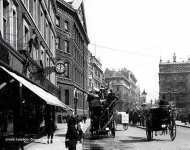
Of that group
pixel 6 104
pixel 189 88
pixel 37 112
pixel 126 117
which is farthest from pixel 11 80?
pixel 189 88

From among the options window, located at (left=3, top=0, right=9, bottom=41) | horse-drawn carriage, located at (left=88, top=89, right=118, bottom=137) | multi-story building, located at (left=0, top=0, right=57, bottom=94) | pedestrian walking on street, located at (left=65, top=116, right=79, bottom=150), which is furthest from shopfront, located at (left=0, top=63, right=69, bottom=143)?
horse-drawn carriage, located at (left=88, top=89, right=118, bottom=137)

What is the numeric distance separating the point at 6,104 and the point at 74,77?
40925 mm

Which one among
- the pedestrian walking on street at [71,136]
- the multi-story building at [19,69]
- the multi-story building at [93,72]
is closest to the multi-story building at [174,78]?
the multi-story building at [93,72]

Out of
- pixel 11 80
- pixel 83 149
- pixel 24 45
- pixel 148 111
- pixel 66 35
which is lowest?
pixel 83 149

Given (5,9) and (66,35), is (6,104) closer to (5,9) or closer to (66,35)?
(5,9)

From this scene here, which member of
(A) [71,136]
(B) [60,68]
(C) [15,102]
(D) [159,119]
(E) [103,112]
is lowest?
(A) [71,136]

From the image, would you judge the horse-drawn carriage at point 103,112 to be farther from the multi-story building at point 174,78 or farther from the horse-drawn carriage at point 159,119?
the multi-story building at point 174,78

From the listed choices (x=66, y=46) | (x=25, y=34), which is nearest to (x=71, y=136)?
(x=25, y=34)

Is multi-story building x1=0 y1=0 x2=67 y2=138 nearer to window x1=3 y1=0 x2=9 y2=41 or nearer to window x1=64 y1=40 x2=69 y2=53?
window x1=3 y1=0 x2=9 y2=41

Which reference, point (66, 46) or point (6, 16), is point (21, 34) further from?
point (66, 46)

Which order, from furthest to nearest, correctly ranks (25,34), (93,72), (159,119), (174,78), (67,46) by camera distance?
1. (174,78)
2. (93,72)
3. (67,46)
4. (25,34)
5. (159,119)

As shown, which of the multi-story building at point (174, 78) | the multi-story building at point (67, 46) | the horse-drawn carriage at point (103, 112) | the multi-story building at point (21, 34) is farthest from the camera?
the multi-story building at point (174, 78)

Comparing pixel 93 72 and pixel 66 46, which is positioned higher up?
pixel 66 46

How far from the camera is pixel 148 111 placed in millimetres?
19922
